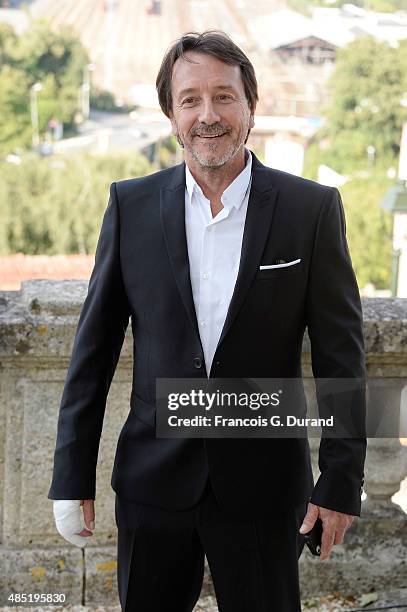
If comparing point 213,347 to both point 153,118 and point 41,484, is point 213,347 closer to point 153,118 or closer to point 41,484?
point 41,484

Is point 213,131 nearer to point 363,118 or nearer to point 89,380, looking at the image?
point 89,380

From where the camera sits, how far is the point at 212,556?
5.42 feet

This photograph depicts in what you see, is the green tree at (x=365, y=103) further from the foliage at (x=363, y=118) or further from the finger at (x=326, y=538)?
the finger at (x=326, y=538)

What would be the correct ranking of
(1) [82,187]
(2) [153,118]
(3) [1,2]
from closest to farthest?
1. (1) [82,187]
2. (2) [153,118]
3. (3) [1,2]

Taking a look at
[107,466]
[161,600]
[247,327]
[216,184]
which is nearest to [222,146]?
[216,184]

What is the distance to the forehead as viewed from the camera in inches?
64.5

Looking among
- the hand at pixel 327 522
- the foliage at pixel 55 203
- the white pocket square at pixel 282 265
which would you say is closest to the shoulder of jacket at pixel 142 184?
the white pocket square at pixel 282 265

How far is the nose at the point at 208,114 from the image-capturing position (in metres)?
1.61

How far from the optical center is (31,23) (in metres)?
65.8

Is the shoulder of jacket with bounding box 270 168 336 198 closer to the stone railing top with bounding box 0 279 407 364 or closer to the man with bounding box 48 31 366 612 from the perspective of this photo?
the man with bounding box 48 31 366 612

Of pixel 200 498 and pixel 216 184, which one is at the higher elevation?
pixel 216 184

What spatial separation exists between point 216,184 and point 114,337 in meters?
0.36

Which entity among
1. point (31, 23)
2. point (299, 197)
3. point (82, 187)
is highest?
point (31, 23)

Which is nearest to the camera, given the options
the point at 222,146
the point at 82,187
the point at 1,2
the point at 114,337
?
the point at 222,146
